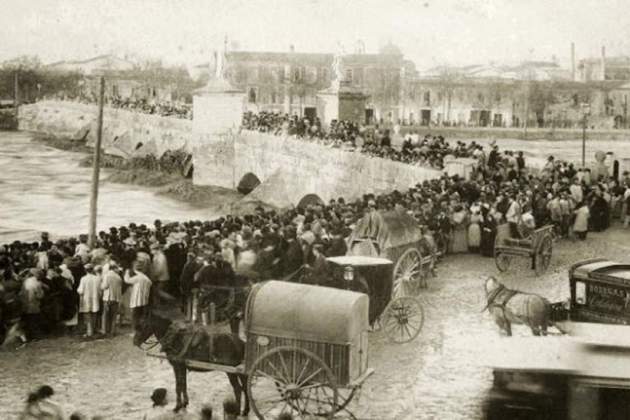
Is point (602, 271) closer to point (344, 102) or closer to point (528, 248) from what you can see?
point (528, 248)

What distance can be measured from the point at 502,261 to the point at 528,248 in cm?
68

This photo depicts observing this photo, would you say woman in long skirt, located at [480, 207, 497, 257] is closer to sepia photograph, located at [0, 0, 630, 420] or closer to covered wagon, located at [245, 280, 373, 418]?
sepia photograph, located at [0, 0, 630, 420]

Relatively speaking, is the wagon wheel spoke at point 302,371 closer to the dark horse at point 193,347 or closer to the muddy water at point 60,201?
the dark horse at point 193,347

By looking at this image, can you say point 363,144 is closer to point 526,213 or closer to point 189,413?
point 526,213

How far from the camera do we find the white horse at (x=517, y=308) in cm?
1151

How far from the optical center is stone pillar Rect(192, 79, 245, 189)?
36.4 m

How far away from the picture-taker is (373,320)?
12117 millimetres

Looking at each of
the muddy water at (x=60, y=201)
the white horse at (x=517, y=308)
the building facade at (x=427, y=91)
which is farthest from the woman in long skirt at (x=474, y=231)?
the building facade at (x=427, y=91)

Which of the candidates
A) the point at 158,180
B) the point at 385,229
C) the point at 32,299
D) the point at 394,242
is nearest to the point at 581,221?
the point at 394,242

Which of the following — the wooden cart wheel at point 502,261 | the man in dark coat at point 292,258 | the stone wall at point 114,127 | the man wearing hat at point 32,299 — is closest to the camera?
the man wearing hat at point 32,299

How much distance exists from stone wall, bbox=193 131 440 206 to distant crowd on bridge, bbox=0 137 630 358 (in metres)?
3.85

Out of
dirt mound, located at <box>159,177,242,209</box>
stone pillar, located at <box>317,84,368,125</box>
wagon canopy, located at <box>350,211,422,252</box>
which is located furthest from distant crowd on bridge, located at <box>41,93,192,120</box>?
wagon canopy, located at <box>350,211,422,252</box>

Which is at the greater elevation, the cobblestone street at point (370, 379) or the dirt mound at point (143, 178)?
the dirt mound at point (143, 178)

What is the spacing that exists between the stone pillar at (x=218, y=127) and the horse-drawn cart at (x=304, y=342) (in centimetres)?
2684
